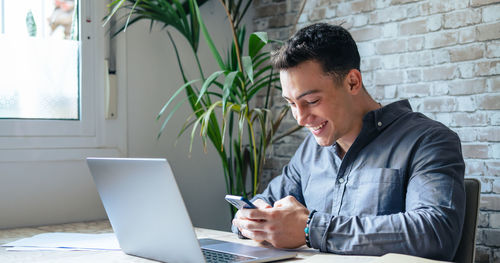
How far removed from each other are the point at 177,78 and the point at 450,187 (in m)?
1.78

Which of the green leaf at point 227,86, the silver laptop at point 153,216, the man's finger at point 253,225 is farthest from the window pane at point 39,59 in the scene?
the man's finger at point 253,225

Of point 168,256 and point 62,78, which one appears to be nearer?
point 168,256

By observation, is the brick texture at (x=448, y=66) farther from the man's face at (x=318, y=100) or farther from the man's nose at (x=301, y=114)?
the man's nose at (x=301, y=114)

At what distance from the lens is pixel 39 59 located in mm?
2426

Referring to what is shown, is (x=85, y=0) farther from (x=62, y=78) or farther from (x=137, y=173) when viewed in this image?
(x=137, y=173)

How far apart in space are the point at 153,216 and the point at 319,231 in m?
0.44

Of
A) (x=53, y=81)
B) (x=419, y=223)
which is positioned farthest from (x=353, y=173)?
(x=53, y=81)

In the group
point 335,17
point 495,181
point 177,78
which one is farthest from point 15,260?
point 335,17

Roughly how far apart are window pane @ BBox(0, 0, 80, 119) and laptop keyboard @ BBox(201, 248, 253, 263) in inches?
53.4

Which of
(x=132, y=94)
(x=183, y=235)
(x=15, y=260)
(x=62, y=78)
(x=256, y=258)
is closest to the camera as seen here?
(x=183, y=235)

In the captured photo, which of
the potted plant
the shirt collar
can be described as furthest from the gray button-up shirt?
the potted plant

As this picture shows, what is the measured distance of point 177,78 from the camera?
2879 millimetres

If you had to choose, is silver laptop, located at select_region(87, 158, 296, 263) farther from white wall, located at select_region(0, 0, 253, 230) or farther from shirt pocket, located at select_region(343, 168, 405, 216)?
white wall, located at select_region(0, 0, 253, 230)

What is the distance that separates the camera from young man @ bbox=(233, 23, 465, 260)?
1380 millimetres
